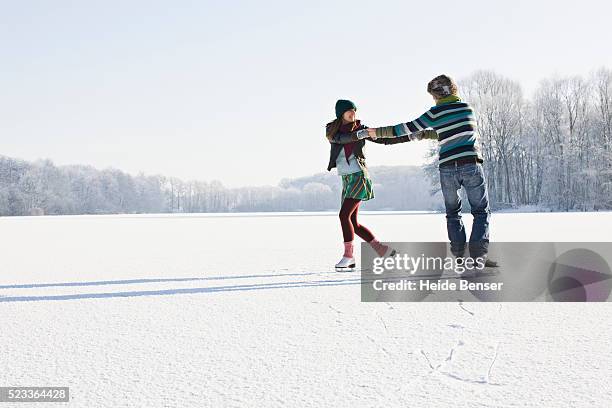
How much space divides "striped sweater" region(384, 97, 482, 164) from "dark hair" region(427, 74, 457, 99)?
2.5 inches

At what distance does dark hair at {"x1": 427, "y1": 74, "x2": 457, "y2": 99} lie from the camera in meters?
4.37

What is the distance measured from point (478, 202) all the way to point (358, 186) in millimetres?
1232

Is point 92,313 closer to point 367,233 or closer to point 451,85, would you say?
point 367,233

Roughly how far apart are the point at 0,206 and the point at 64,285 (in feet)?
252

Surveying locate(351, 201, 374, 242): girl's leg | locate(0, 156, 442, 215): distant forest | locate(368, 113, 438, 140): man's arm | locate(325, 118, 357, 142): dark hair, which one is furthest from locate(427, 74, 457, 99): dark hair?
locate(0, 156, 442, 215): distant forest

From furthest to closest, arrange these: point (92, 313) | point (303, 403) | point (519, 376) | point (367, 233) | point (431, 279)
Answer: point (367, 233) < point (431, 279) < point (92, 313) < point (519, 376) < point (303, 403)

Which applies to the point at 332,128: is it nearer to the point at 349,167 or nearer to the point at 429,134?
the point at 349,167

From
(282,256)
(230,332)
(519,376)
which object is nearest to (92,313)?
(230,332)

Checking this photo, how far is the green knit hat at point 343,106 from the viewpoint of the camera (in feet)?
17.1

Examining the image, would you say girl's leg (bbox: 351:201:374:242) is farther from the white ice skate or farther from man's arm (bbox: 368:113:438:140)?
man's arm (bbox: 368:113:438:140)

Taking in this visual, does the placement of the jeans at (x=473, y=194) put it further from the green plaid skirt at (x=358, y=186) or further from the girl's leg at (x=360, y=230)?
the girl's leg at (x=360, y=230)

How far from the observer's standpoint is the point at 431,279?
4340 millimetres

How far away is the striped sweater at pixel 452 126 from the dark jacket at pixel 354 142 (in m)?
0.48

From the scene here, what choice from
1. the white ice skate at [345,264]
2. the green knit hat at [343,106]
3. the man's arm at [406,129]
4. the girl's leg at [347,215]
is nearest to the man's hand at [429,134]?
the man's arm at [406,129]
